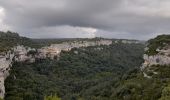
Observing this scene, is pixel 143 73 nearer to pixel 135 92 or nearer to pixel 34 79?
pixel 135 92

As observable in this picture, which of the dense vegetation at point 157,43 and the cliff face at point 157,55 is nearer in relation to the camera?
the cliff face at point 157,55

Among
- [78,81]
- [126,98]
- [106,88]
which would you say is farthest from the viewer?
[78,81]

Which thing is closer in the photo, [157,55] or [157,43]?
[157,55]

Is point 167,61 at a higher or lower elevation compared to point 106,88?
higher

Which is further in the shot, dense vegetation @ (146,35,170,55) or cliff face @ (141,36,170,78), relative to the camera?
dense vegetation @ (146,35,170,55)

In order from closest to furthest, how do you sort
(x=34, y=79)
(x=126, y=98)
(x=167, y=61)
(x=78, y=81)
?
(x=126, y=98), (x=167, y=61), (x=34, y=79), (x=78, y=81)

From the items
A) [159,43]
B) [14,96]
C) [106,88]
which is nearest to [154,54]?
[159,43]

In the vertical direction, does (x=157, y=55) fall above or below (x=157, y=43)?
below

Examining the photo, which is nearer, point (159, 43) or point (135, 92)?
point (135, 92)
